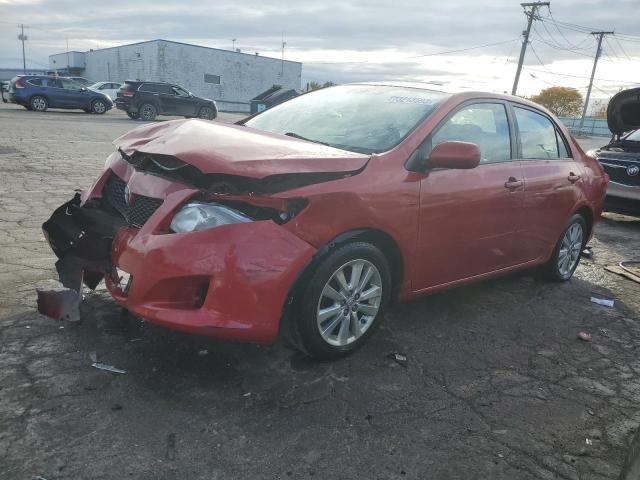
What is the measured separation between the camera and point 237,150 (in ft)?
9.38

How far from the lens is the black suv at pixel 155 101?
22359mm

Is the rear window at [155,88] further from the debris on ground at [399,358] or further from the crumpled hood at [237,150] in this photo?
the debris on ground at [399,358]

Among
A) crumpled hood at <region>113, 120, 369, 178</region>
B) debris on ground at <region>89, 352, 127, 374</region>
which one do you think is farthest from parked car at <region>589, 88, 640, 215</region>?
debris on ground at <region>89, 352, 127, 374</region>

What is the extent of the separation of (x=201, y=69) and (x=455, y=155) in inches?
1982

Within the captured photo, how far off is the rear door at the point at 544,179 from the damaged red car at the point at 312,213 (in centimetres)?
3

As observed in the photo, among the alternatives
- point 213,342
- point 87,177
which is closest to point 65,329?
point 213,342

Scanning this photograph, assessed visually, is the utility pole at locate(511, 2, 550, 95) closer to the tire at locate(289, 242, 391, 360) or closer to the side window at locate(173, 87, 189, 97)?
the side window at locate(173, 87, 189, 97)

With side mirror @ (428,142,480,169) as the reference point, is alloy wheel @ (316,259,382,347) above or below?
below

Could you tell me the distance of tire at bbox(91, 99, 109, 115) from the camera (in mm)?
23641

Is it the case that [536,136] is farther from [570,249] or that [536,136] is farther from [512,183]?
[570,249]

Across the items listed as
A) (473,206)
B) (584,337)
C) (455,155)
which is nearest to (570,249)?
(584,337)

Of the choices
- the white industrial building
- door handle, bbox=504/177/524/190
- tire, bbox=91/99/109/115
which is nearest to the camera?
door handle, bbox=504/177/524/190

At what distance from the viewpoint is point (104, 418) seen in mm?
2518

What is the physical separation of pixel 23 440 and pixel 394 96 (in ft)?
10.1
